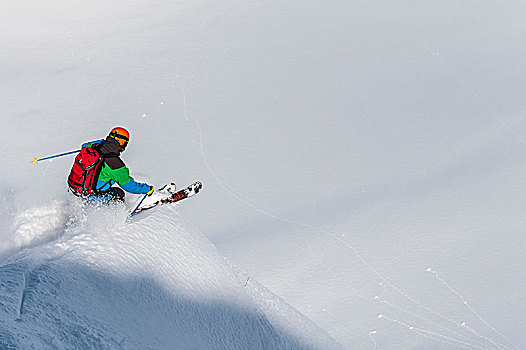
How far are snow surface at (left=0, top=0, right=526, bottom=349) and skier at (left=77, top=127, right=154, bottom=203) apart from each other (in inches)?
13.3

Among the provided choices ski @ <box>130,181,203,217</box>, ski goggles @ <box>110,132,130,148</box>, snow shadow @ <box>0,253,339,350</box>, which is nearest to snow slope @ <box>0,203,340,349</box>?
snow shadow @ <box>0,253,339,350</box>

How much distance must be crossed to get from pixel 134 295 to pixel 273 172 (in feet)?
17.2

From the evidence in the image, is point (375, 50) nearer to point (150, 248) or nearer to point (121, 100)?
point (121, 100)

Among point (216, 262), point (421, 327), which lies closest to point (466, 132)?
point (421, 327)

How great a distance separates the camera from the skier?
5.88m

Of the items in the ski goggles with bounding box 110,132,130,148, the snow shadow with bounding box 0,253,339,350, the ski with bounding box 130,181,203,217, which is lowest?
the snow shadow with bounding box 0,253,339,350

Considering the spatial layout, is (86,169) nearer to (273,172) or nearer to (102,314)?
(102,314)

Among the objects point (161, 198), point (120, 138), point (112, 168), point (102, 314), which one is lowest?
point (102, 314)

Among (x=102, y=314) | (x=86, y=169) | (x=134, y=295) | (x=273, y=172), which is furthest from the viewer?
(x=273, y=172)

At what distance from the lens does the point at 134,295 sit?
15.9 ft

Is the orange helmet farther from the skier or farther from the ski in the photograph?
the ski

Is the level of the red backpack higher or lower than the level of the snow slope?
higher

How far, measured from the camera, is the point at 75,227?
18.3 feet

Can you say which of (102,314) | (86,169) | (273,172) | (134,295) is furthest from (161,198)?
(273,172)
